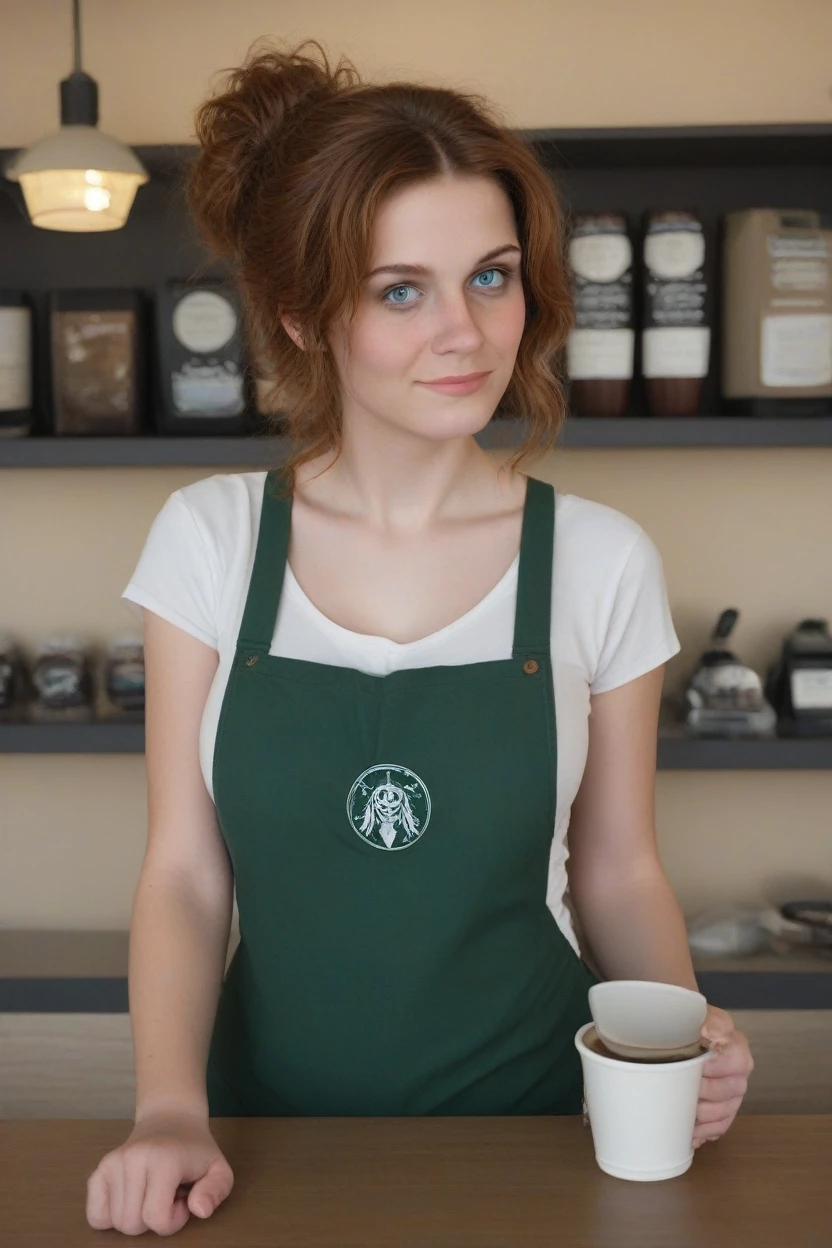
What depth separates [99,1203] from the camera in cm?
92

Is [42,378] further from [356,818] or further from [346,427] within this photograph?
[356,818]

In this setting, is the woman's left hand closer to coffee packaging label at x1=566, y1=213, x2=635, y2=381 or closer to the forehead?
the forehead

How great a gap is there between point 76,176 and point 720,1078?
1.50 metres

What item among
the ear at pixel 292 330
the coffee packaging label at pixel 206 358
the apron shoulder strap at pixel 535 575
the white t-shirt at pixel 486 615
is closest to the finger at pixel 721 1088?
the white t-shirt at pixel 486 615

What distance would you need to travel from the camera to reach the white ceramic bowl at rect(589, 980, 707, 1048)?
0.98 metres

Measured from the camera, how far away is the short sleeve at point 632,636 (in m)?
1.36

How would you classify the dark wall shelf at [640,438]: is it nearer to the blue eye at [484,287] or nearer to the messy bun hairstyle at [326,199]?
the messy bun hairstyle at [326,199]

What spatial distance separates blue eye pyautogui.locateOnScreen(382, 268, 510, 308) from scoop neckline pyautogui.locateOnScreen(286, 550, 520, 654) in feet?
0.88

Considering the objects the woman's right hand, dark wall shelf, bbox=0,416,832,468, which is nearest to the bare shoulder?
the woman's right hand

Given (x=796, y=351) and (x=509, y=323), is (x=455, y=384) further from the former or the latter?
(x=796, y=351)

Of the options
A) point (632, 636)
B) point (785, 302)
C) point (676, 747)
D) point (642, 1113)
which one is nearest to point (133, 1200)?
point (642, 1113)

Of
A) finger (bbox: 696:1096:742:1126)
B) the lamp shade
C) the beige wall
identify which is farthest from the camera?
the beige wall

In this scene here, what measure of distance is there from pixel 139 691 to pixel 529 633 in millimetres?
1126

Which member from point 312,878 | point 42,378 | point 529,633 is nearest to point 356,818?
point 312,878
